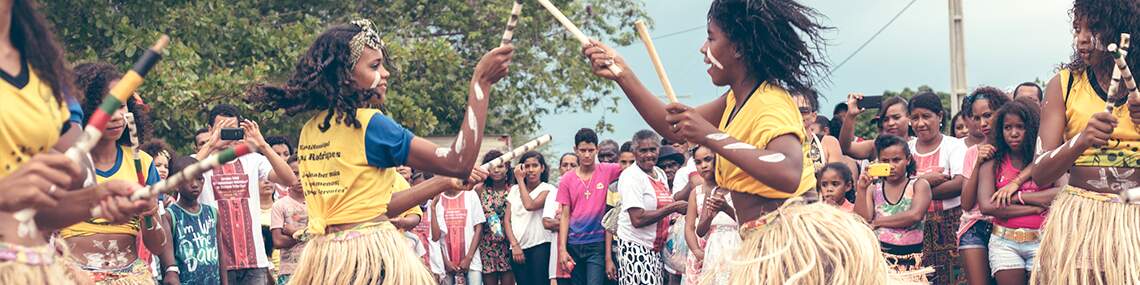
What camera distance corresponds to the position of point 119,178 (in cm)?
729

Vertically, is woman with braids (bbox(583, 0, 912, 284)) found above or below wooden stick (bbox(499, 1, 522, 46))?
below

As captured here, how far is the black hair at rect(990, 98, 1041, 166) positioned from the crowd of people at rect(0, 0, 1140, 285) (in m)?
0.02

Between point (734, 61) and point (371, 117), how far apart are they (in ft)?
5.23

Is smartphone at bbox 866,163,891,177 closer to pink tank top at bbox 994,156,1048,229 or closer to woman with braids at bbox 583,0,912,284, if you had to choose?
pink tank top at bbox 994,156,1048,229

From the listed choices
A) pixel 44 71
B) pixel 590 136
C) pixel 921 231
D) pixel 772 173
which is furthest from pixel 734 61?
pixel 590 136

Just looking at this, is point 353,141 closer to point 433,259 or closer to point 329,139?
point 329,139

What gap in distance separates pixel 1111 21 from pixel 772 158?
6.67ft

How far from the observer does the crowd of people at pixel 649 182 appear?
473cm

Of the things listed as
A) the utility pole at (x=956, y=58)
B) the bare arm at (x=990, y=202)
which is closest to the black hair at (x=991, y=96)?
the bare arm at (x=990, y=202)

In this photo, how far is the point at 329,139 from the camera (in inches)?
257

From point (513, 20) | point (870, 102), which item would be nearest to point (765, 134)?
point (513, 20)

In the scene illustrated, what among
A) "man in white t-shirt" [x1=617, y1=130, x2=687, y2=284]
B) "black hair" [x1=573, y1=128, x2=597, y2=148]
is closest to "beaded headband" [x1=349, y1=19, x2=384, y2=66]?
"man in white t-shirt" [x1=617, y1=130, x2=687, y2=284]

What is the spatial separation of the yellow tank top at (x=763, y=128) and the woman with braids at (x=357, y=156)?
3.47ft

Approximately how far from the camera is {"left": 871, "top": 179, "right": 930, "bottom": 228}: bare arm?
9.91 metres
